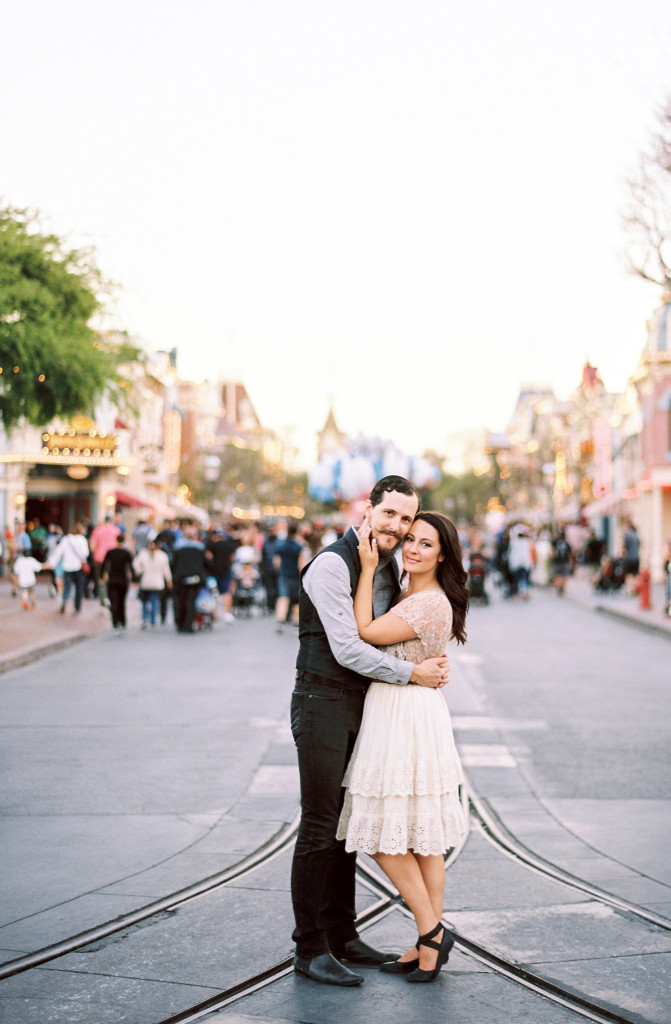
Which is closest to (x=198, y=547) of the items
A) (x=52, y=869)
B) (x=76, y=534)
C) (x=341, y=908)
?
(x=76, y=534)

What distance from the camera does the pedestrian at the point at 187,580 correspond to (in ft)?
62.0

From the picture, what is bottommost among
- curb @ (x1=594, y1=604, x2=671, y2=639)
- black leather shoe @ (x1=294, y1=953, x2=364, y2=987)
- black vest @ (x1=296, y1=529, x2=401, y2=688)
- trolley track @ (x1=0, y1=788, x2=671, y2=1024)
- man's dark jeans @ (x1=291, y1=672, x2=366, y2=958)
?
trolley track @ (x1=0, y1=788, x2=671, y2=1024)

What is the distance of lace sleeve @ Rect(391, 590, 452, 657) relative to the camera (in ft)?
14.2

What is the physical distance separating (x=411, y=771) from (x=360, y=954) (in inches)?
30.7

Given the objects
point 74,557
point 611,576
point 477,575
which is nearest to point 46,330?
point 74,557

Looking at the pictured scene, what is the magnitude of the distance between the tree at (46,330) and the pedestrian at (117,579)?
3.35m

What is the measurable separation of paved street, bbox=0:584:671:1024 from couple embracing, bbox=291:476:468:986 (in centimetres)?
27

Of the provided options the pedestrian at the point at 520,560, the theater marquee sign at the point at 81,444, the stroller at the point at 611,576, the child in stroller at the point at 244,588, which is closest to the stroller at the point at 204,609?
the child in stroller at the point at 244,588

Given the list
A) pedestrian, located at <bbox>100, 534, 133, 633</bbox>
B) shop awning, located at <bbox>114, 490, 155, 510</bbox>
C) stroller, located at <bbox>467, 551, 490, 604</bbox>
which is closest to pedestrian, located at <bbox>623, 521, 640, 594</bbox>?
stroller, located at <bbox>467, 551, 490, 604</bbox>

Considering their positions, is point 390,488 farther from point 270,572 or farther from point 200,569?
point 270,572

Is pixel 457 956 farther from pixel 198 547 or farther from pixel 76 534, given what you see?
pixel 76 534

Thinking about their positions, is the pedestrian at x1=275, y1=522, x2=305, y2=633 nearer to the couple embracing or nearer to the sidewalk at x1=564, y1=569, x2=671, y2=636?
the sidewalk at x1=564, y1=569, x2=671, y2=636

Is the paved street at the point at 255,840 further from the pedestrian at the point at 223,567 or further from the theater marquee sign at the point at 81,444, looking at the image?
the theater marquee sign at the point at 81,444

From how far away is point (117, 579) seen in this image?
61.3ft
